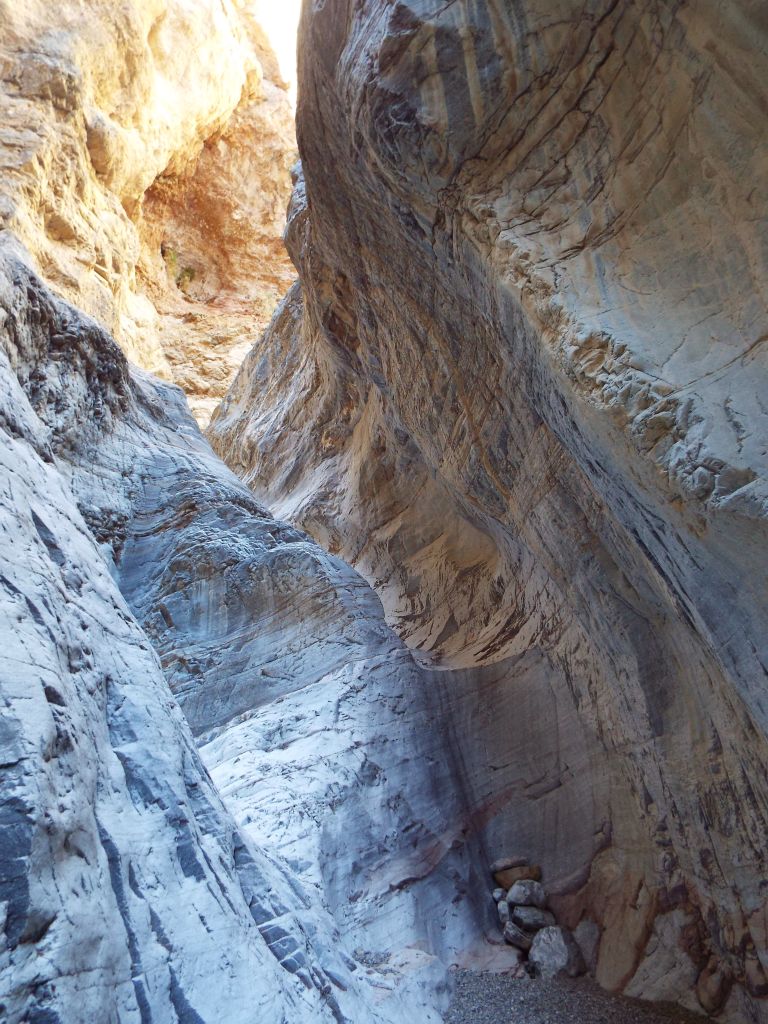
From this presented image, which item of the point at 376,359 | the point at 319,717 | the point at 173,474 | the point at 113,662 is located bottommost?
the point at 319,717

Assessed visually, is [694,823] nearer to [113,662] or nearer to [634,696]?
[634,696]

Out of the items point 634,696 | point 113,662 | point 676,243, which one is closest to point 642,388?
point 676,243

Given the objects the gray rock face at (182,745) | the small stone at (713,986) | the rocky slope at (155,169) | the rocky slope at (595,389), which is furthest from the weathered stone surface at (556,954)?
the rocky slope at (155,169)

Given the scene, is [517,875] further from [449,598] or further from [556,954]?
[449,598]

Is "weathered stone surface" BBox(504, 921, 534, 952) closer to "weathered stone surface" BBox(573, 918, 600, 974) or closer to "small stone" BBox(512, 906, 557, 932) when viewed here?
"small stone" BBox(512, 906, 557, 932)

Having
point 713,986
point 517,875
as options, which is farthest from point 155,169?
point 713,986
